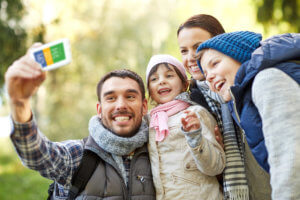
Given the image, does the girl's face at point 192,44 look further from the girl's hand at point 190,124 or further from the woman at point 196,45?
the girl's hand at point 190,124

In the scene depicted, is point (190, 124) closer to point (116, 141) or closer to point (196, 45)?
point (116, 141)

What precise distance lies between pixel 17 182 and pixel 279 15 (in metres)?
8.50

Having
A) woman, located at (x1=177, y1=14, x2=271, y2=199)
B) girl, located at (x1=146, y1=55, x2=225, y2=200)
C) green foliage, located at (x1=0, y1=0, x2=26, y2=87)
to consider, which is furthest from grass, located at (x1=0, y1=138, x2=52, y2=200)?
woman, located at (x1=177, y1=14, x2=271, y2=199)

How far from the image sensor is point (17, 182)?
A: 9211 millimetres

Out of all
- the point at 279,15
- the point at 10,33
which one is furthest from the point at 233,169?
the point at 10,33

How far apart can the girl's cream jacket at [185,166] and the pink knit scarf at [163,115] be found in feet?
0.16

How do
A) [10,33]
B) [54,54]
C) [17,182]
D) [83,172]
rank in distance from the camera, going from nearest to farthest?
[54,54] < [83,172] < [10,33] < [17,182]

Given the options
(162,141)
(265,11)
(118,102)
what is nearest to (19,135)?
(118,102)

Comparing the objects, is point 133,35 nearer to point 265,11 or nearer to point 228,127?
point 265,11

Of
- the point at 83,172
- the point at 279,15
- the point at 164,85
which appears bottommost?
the point at 83,172

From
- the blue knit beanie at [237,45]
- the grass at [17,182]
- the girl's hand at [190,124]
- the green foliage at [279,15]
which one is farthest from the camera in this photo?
the grass at [17,182]

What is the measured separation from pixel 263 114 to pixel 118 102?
1.19 metres

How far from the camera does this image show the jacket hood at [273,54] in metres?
1.55

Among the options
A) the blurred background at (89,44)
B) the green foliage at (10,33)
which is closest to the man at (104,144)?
the green foliage at (10,33)
